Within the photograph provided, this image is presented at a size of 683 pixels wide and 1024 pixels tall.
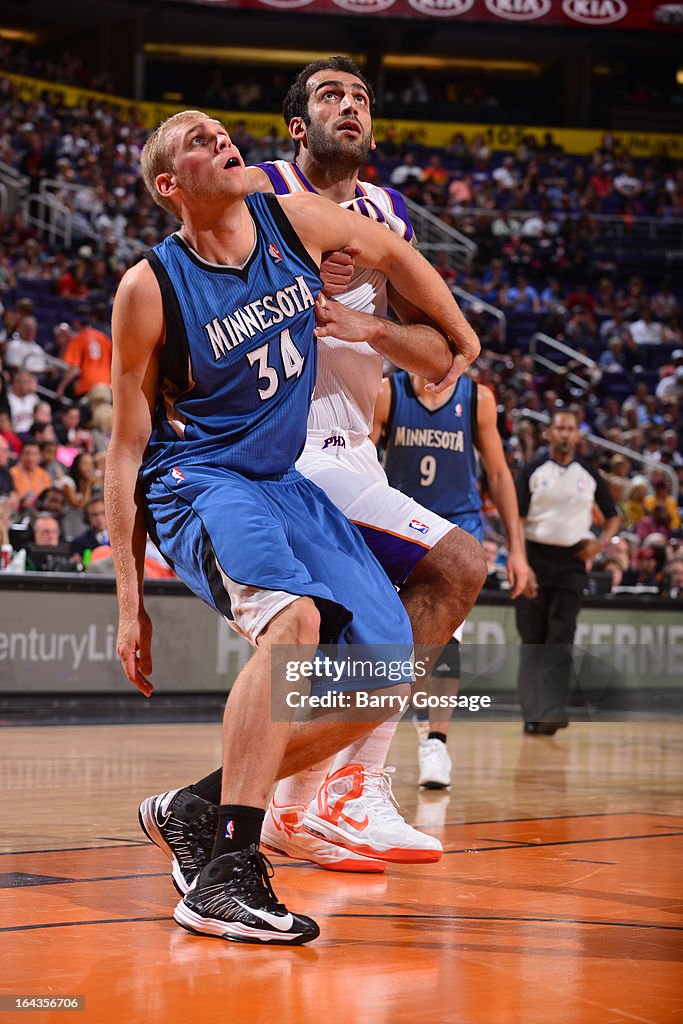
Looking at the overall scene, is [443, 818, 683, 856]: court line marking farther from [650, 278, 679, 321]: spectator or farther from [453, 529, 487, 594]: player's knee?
[650, 278, 679, 321]: spectator

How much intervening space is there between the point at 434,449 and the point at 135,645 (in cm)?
375

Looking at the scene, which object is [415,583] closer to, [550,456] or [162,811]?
[162,811]

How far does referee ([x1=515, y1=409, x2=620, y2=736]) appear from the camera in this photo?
33.0 feet

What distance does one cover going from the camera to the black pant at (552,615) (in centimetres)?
1009

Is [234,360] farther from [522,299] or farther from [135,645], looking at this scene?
[522,299]

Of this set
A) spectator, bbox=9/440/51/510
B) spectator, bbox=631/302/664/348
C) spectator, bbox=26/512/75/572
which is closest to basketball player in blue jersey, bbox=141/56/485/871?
spectator, bbox=26/512/75/572

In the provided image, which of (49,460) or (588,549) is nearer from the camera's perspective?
(588,549)

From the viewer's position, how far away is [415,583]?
4395 mm

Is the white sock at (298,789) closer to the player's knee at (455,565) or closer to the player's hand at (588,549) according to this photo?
the player's knee at (455,565)

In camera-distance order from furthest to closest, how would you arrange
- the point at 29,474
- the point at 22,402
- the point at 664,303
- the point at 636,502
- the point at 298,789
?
the point at 664,303 < the point at 636,502 < the point at 22,402 < the point at 29,474 < the point at 298,789

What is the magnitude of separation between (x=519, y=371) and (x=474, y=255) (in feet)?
14.2

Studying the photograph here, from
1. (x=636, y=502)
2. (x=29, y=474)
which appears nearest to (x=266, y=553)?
(x=29, y=474)

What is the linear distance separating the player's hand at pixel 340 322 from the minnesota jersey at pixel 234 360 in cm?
3

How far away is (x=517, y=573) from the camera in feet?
21.9
